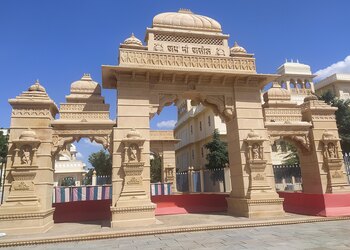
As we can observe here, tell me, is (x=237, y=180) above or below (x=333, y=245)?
above

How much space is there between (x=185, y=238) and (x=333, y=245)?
3.38 m

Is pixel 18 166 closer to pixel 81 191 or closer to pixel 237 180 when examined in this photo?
pixel 81 191

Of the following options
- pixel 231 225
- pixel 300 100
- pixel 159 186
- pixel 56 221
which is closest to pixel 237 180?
pixel 231 225

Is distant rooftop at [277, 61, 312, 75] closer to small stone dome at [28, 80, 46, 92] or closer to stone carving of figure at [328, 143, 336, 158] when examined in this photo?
stone carving of figure at [328, 143, 336, 158]

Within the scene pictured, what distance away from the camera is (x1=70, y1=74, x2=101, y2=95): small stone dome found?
10.5 m

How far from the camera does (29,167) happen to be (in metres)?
8.59

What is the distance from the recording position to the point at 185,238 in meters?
6.94

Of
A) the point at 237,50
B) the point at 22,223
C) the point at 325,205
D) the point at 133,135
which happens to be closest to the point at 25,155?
the point at 22,223

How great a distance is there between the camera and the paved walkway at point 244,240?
586 cm

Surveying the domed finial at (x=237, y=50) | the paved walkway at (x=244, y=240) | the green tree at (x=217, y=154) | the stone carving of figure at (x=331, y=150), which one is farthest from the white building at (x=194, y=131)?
the paved walkway at (x=244, y=240)

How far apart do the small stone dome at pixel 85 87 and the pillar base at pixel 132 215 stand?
4.63m

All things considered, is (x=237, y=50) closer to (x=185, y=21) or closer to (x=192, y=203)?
(x=185, y=21)

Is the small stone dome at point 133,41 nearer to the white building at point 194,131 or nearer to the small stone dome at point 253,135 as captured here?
the small stone dome at point 253,135

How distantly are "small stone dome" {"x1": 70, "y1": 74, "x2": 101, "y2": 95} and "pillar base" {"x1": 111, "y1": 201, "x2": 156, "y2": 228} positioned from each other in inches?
182
